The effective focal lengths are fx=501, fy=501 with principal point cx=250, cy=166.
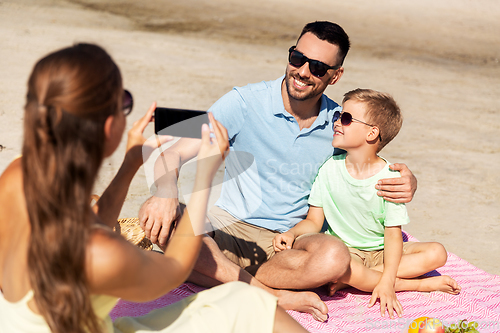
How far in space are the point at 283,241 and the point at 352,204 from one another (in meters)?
0.57

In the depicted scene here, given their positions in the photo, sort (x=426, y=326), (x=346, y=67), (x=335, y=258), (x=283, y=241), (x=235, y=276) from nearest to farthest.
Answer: (x=426, y=326) → (x=335, y=258) → (x=235, y=276) → (x=283, y=241) → (x=346, y=67)

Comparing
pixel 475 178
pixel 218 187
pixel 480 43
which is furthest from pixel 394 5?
pixel 218 187

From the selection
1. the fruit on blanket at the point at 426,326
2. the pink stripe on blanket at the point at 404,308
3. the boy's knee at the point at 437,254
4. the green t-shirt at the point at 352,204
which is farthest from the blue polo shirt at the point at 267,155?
the fruit on blanket at the point at 426,326

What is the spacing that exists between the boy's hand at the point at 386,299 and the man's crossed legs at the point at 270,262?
1.15 ft

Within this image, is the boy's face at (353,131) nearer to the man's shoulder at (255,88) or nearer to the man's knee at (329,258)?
the man's shoulder at (255,88)

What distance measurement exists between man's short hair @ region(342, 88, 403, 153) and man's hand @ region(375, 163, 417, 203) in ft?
0.97

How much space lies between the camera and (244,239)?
11.3 feet

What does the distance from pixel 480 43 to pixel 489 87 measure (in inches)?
204

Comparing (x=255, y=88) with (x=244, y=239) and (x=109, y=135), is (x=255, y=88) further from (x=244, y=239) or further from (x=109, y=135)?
(x=109, y=135)

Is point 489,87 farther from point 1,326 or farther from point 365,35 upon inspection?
point 1,326

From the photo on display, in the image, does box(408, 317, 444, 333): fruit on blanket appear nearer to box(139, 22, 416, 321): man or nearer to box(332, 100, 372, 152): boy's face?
box(139, 22, 416, 321): man

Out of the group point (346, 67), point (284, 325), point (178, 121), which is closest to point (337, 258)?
point (284, 325)

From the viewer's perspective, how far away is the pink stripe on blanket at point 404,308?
3100 millimetres

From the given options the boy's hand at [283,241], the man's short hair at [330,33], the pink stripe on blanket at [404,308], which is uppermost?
the man's short hair at [330,33]
